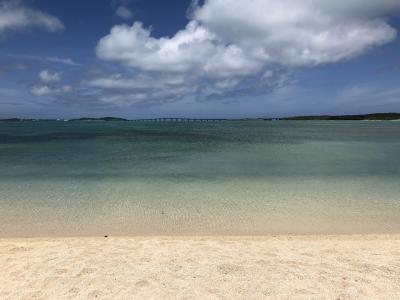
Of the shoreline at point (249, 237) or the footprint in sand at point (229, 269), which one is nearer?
the footprint in sand at point (229, 269)

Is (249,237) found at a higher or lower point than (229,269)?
lower

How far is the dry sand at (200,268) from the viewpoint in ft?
19.1

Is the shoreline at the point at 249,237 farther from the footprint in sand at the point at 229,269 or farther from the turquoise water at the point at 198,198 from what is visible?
the footprint in sand at the point at 229,269

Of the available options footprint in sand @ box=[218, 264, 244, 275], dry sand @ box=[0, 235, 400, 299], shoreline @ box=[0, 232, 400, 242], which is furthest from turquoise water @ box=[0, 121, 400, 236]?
footprint in sand @ box=[218, 264, 244, 275]

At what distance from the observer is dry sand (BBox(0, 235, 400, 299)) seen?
584 cm

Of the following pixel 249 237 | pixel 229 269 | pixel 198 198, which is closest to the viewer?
pixel 229 269

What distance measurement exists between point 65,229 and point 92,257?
118 inches

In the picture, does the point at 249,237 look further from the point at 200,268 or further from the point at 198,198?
the point at 198,198

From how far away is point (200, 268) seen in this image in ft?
22.2

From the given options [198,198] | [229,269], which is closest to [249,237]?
[229,269]

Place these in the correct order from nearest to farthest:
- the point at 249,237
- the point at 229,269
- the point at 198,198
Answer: the point at 229,269 < the point at 249,237 < the point at 198,198

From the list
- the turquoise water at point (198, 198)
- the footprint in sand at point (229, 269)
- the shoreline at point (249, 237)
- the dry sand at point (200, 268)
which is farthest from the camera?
the turquoise water at point (198, 198)

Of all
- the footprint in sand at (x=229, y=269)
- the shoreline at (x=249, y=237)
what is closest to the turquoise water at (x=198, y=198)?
the shoreline at (x=249, y=237)

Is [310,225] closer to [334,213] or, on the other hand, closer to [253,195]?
[334,213]
